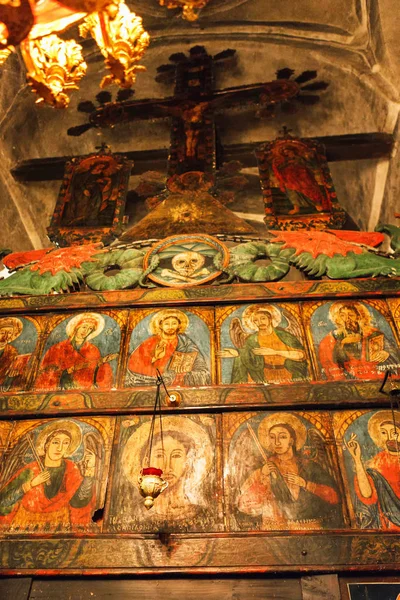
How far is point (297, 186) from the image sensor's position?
7.37m

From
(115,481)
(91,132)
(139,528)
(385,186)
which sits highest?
(91,132)

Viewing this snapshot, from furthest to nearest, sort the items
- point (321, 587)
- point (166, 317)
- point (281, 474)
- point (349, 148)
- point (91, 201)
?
point (349, 148) → point (91, 201) → point (166, 317) → point (281, 474) → point (321, 587)

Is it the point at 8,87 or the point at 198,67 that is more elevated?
the point at 198,67

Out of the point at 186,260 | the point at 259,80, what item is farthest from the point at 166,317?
the point at 259,80

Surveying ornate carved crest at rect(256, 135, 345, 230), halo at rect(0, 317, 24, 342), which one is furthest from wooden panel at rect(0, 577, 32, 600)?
ornate carved crest at rect(256, 135, 345, 230)

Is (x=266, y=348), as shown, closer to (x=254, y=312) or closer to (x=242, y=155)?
(x=254, y=312)

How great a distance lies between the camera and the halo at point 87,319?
17.4 feet

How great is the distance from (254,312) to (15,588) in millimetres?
3093

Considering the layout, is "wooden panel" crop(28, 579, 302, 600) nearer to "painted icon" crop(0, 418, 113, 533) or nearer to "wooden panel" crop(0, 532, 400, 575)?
"wooden panel" crop(0, 532, 400, 575)

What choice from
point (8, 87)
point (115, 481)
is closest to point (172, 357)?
point (115, 481)

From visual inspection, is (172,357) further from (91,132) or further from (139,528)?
(91,132)

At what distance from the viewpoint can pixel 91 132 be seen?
9.88 meters

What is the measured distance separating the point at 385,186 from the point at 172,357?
4.87m

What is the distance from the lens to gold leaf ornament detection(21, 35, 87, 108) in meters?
4.48
